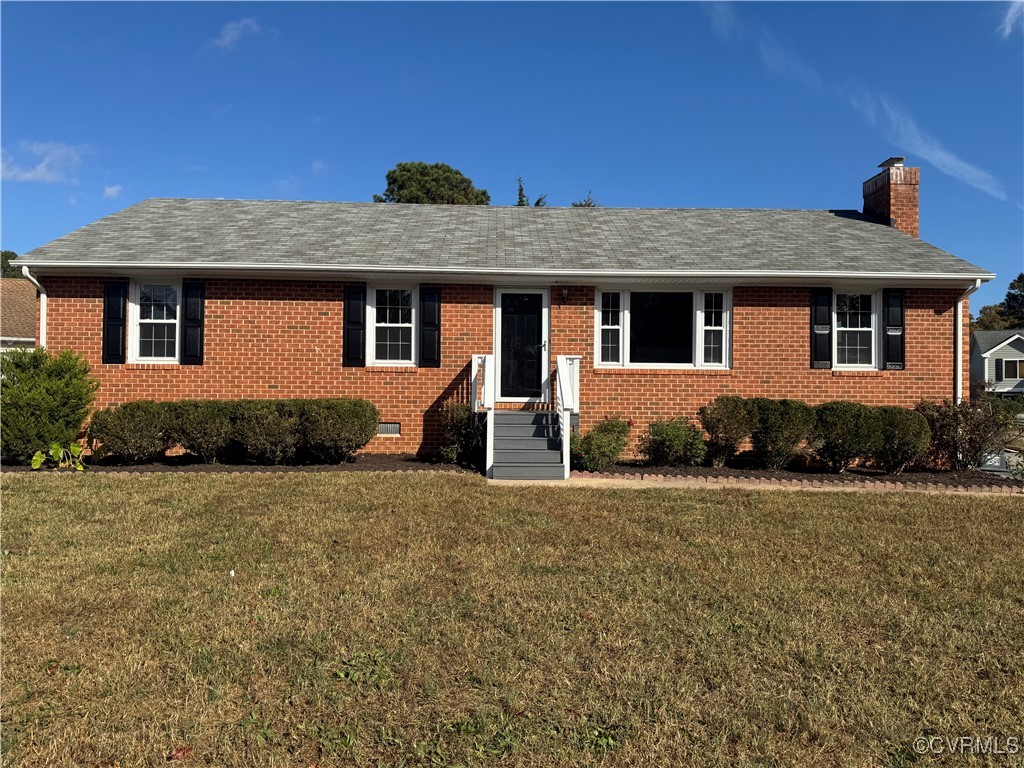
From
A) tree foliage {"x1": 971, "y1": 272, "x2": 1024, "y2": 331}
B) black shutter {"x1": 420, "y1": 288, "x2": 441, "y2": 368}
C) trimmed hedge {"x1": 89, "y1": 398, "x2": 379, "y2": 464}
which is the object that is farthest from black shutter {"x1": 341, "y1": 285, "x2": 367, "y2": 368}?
tree foliage {"x1": 971, "y1": 272, "x2": 1024, "y2": 331}

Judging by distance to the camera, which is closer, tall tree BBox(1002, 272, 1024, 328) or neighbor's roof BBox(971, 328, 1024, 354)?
neighbor's roof BBox(971, 328, 1024, 354)

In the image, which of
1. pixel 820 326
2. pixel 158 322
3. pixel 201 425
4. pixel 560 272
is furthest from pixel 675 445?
pixel 158 322

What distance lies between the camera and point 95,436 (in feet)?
32.9

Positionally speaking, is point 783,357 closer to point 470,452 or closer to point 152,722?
point 470,452

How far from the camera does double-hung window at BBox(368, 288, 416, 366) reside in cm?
1166

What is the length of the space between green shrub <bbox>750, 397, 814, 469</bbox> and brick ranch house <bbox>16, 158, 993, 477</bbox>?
3.80 feet

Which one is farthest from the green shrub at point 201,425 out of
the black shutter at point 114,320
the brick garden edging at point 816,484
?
the brick garden edging at point 816,484

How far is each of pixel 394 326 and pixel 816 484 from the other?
7503 millimetres

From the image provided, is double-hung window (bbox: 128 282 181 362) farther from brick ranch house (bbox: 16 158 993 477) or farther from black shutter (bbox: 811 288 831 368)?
black shutter (bbox: 811 288 831 368)

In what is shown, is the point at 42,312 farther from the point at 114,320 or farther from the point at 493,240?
the point at 493,240

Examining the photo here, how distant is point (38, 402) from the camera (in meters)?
9.67

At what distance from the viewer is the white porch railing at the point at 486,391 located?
9914mm

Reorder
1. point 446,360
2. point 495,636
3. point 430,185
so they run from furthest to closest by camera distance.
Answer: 1. point 430,185
2. point 446,360
3. point 495,636

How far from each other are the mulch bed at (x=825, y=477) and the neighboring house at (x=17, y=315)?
19.4 metres
